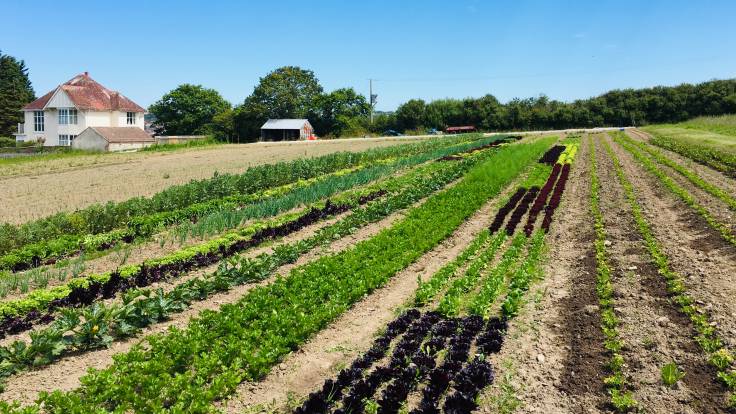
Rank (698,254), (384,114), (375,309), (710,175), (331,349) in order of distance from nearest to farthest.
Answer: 1. (331,349)
2. (375,309)
3. (698,254)
4. (710,175)
5. (384,114)

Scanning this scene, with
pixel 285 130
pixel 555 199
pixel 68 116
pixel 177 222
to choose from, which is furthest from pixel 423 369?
pixel 285 130

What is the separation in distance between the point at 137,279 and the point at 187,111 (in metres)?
73.5

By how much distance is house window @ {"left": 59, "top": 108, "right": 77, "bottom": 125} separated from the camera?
56.5 m

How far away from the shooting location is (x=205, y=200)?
17.3 m

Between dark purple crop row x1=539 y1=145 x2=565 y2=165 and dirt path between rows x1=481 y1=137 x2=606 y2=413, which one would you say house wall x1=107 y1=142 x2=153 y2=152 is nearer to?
dark purple crop row x1=539 y1=145 x2=565 y2=165

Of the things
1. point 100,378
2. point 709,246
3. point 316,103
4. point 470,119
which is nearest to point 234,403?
point 100,378

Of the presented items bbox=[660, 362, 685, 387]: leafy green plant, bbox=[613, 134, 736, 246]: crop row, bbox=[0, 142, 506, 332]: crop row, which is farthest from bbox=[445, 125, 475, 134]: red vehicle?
bbox=[660, 362, 685, 387]: leafy green plant

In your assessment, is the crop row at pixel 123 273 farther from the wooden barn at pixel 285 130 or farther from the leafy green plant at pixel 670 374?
the wooden barn at pixel 285 130

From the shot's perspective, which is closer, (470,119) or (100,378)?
(100,378)

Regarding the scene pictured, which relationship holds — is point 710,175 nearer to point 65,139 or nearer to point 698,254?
point 698,254

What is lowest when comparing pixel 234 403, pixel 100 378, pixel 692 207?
pixel 234 403

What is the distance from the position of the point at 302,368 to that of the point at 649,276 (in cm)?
625

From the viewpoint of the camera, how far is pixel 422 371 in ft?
19.0

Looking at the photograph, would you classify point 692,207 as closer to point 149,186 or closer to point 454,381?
point 454,381
